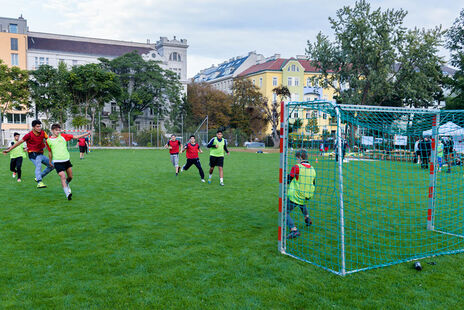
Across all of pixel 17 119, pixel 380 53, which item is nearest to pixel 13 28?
pixel 17 119

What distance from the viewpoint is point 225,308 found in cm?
395

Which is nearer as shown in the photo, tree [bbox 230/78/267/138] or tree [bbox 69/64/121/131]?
tree [bbox 69/64/121/131]

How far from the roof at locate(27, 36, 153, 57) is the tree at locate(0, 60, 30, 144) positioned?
2086cm

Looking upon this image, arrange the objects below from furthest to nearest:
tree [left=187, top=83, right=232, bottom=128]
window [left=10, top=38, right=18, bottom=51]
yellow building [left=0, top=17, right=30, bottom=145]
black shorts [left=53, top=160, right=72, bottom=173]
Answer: tree [left=187, top=83, right=232, bottom=128], window [left=10, top=38, right=18, bottom=51], yellow building [left=0, top=17, right=30, bottom=145], black shorts [left=53, top=160, right=72, bottom=173]

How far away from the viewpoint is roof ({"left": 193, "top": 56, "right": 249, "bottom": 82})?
80.6 meters

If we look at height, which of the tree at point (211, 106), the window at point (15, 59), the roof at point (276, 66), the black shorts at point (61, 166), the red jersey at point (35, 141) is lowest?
the black shorts at point (61, 166)

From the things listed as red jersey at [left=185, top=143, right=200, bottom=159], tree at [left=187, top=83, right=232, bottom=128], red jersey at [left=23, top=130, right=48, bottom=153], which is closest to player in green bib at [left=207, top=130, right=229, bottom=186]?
red jersey at [left=185, top=143, right=200, bottom=159]

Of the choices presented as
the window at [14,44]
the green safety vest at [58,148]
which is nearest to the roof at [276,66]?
the window at [14,44]

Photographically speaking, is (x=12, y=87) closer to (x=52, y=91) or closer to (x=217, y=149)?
(x=52, y=91)

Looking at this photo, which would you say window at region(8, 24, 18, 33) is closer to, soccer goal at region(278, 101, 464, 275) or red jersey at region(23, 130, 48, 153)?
red jersey at region(23, 130, 48, 153)

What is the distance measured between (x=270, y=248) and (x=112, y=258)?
2.50 metres

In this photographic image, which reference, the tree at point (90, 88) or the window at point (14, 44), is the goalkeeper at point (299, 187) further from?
the window at point (14, 44)

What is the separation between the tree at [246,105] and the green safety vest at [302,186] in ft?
159

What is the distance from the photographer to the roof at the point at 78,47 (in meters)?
61.3
